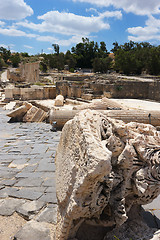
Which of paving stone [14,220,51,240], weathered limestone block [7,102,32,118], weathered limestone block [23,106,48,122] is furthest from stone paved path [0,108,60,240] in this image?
weathered limestone block [23,106,48,122]

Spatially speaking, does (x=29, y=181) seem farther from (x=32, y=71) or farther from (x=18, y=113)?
(x=32, y=71)

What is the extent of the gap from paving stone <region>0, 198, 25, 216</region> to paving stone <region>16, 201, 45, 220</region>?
71 mm

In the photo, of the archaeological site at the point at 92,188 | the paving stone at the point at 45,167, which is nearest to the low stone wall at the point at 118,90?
the paving stone at the point at 45,167

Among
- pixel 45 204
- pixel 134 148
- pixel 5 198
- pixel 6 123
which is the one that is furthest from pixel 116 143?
pixel 6 123

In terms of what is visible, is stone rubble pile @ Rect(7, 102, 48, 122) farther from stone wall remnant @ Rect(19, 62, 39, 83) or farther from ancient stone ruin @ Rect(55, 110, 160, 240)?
stone wall remnant @ Rect(19, 62, 39, 83)

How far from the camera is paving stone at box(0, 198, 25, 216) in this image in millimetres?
2434

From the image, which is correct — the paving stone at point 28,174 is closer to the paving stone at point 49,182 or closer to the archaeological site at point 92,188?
the archaeological site at point 92,188

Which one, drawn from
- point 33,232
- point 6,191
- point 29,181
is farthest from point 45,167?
point 33,232

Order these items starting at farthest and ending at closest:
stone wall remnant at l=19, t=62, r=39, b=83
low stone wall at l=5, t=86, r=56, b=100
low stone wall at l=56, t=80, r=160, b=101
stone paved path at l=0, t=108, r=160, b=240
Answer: stone wall remnant at l=19, t=62, r=39, b=83
low stone wall at l=56, t=80, r=160, b=101
low stone wall at l=5, t=86, r=56, b=100
stone paved path at l=0, t=108, r=160, b=240

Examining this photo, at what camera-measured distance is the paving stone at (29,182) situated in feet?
10.2

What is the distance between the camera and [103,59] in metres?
41.6

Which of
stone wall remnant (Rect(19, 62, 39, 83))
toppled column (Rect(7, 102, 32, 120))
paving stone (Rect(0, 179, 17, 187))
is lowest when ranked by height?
paving stone (Rect(0, 179, 17, 187))

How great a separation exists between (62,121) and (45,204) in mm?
5388

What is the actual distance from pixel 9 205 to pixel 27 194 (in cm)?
32
